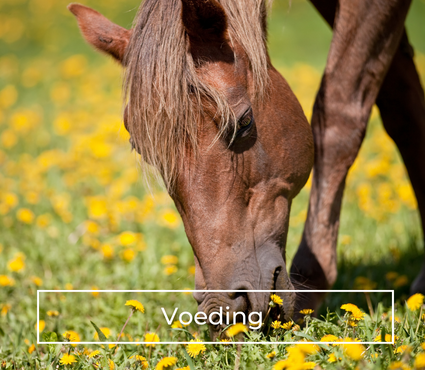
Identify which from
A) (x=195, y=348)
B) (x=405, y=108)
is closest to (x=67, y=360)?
(x=195, y=348)

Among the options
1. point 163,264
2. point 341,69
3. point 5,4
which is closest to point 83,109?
point 163,264

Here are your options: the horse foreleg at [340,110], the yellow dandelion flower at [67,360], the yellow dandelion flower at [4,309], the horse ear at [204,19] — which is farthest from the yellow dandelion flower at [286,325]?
the yellow dandelion flower at [4,309]

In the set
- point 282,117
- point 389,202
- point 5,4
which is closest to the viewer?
point 282,117

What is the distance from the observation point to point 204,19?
6.45 feet

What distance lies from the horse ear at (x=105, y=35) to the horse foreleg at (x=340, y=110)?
1.06 metres

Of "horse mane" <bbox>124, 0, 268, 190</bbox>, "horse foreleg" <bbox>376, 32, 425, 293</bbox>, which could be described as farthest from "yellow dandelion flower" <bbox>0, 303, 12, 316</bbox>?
"horse foreleg" <bbox>376, 32, 425, 293</bbox>

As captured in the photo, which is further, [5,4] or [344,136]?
[5,4]

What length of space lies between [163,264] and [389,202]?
2.17 metres

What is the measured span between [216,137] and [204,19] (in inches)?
19.2

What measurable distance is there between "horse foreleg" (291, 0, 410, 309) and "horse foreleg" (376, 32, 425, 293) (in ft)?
1.57

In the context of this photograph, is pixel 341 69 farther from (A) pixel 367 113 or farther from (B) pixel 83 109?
(B) pixel 83 109

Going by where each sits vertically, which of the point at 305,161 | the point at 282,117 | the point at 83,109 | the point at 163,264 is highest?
the point at 83,109

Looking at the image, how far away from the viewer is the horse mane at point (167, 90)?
1917mm

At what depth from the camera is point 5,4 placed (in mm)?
19312
